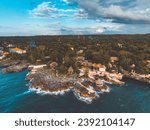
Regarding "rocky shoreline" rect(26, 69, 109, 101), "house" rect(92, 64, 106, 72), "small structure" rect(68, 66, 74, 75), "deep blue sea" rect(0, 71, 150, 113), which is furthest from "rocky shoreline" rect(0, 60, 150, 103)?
"house" rect(92, 64, 106, 72)

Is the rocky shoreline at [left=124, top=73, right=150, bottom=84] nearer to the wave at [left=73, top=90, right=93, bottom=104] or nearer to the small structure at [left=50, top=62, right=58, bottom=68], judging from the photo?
the small structure at [left=50, top=62, right=58, bottom=68]

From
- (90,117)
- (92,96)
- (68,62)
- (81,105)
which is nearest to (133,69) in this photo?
(68,62)

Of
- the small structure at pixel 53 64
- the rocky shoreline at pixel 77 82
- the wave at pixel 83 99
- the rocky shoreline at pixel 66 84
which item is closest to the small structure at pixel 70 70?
the rocky shoreline at pixel 77 82

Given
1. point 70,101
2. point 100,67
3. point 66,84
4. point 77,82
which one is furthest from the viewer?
point 100,67

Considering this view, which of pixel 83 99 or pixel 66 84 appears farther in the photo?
pixel 66 84

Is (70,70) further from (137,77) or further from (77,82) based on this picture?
(137,77)

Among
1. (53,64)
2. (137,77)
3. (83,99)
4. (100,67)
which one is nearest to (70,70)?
(53,64)

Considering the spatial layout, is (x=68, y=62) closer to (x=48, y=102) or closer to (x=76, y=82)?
(x=76, y=82)

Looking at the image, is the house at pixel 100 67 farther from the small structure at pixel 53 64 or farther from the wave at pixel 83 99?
the wave at pixel 83 99
